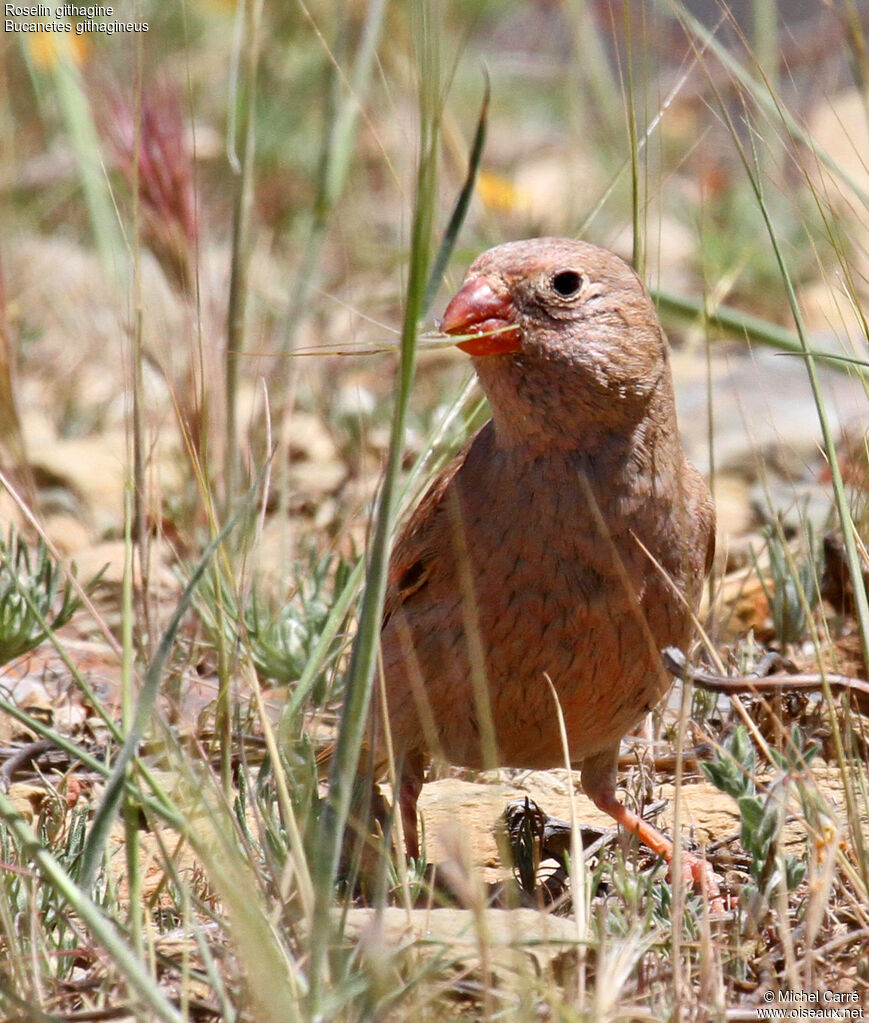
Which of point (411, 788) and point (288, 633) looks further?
point (288, 633)

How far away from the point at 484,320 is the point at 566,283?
0.22 meters

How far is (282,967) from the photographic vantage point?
2.19m

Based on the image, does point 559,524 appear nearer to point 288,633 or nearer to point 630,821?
point 630,821

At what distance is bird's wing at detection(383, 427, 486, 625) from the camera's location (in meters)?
3.60

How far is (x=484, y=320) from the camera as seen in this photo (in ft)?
10.7

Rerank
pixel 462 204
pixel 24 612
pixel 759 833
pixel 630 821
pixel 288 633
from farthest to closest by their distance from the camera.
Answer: pixel 288 633, pixel 24 612, pixel 630 821, pixel 759 833, pixel 462 204

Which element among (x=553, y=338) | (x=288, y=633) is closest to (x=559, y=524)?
(x=553, y=338)

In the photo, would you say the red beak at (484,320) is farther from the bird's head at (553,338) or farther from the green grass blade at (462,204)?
the green grass blade at (462,204)

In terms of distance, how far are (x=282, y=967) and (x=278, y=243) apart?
5.77 metres

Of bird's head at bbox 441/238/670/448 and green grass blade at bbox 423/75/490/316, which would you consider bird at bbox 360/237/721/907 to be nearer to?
bird's head at bbox 441/238/670/448

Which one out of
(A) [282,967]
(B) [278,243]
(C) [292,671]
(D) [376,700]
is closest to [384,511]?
(A) [282,967]

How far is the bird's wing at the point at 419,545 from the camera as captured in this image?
360cm

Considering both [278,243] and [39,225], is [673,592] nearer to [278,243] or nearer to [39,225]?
[278,243]

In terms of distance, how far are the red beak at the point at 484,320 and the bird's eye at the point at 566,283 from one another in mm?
123
